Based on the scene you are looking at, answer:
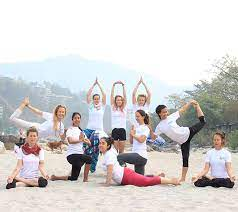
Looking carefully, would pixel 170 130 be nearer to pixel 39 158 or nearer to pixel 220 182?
pixel 220 182

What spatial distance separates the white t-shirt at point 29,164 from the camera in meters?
8.16

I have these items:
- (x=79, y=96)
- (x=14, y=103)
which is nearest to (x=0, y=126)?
(x=14, y=103)

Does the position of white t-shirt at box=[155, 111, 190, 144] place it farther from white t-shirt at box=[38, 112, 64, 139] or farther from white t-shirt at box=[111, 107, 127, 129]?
white t-shirt at box=[38, 112, 64, 139]

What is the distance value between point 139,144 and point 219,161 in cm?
155

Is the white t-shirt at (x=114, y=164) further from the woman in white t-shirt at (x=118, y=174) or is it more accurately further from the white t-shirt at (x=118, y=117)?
the white t-shirt at (x=118, y=117)

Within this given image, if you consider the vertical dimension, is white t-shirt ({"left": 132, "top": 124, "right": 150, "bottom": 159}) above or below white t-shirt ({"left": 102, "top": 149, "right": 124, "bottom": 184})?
above

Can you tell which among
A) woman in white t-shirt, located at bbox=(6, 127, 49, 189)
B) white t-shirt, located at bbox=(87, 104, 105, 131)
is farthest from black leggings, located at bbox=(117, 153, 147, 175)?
woman in white t-shirt, located at bbox=(6, 127, 49, 189)

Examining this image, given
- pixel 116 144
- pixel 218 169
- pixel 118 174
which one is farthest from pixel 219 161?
pixel 116 144

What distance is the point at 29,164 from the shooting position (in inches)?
323

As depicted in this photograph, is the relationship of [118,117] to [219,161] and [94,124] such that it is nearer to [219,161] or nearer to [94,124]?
[94,124]

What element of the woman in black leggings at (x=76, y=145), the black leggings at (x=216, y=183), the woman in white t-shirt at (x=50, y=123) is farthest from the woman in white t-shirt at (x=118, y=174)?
the woman in white t-shirt at (x=50, y=123)

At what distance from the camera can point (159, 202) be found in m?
6.68

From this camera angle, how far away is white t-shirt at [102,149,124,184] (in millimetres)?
8188

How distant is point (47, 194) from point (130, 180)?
5.34ft
